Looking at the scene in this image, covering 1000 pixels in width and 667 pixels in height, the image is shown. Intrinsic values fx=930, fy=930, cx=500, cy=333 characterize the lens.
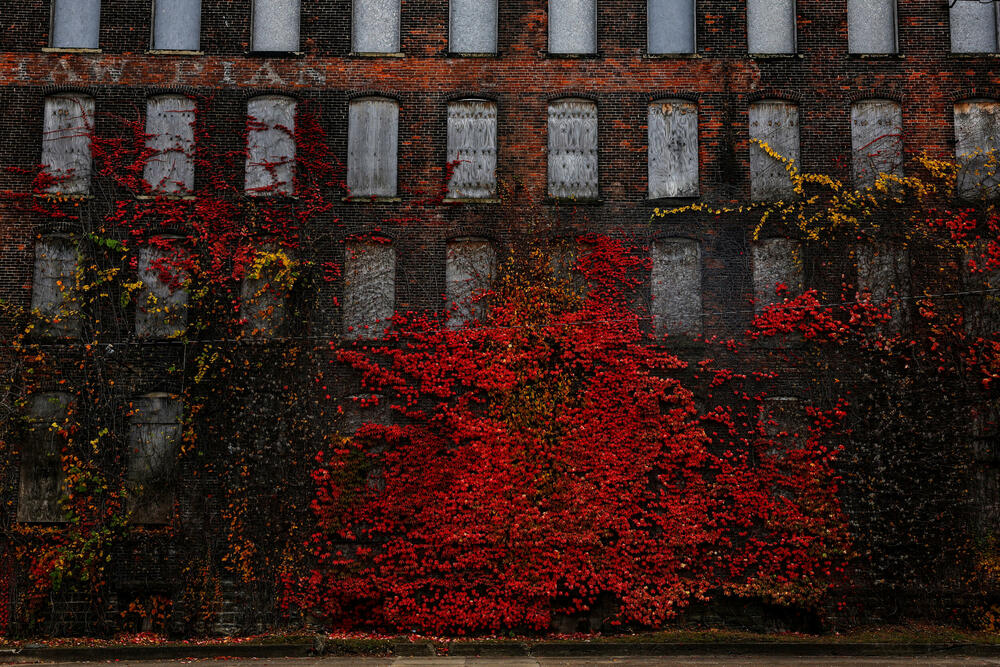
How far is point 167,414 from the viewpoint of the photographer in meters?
16.9

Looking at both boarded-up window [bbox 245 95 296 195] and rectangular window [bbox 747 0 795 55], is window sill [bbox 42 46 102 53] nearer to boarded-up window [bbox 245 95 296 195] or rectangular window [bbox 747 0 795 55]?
boarded-up window [bbox 245 95 296 195]

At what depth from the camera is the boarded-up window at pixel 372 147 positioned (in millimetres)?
17609

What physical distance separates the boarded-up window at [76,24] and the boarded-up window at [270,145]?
11.0ft

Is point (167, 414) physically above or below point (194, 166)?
below

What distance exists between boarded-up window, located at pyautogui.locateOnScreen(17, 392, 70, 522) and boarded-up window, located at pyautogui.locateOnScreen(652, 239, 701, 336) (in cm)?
1093

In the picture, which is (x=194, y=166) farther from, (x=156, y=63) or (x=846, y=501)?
(x=846, y=501)

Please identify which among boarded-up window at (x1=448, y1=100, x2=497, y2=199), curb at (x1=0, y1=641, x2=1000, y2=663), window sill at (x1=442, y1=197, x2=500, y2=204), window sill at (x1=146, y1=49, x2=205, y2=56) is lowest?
Answer: curb at (x1=0, y1=641, x2=1000, y2=663)

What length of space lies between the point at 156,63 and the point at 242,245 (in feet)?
12.9

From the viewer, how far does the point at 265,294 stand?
17219 mm

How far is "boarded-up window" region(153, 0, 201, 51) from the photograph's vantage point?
1786 cm

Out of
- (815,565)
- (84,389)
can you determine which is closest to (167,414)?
(84,389)

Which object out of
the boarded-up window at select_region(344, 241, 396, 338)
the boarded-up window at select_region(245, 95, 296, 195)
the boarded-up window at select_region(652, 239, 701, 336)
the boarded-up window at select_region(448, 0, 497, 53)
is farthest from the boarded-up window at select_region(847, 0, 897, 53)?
the boarded-up window at select_region(245, 95, 296, 195)

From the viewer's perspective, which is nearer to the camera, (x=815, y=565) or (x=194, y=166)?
(x=815, y=565)

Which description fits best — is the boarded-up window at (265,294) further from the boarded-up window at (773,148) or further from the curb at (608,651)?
the boarded-up window at (773,148)
